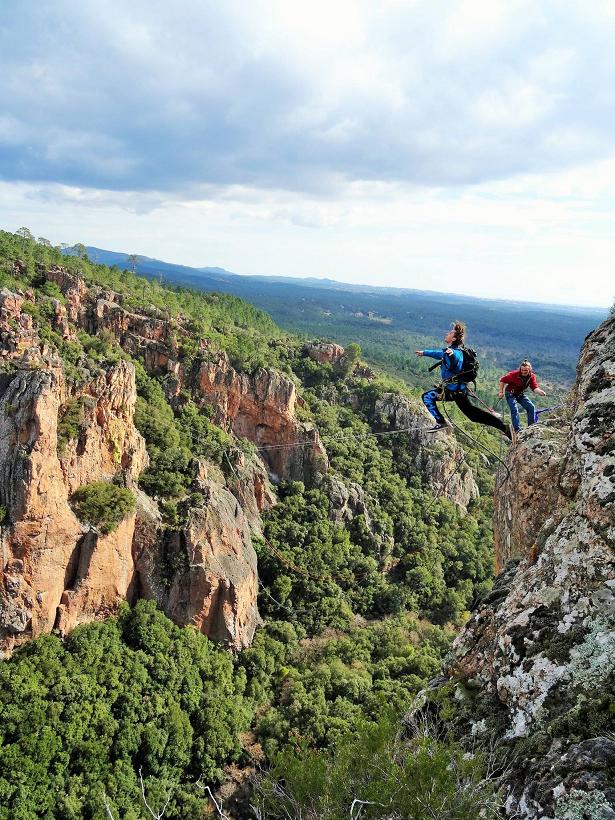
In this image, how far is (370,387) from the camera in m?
64.4

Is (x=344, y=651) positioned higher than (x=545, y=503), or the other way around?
(x=545, y=503)

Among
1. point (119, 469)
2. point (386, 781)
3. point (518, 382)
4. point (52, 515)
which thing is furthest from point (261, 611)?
point (386, 781)

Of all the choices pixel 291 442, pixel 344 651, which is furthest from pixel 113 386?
pixel 344 651

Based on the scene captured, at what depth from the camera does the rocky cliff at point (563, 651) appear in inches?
151

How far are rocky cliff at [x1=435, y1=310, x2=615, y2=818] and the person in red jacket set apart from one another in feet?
12.9

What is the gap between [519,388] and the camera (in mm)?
11047

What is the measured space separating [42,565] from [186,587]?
973 centimetres

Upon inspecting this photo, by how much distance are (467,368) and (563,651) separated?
23.8 ft

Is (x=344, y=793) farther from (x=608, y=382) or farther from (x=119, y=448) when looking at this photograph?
(x=119, y=448)

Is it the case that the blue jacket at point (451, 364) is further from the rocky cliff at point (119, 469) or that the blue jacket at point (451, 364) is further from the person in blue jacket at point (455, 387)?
the rocky cliff at point (119, 469)

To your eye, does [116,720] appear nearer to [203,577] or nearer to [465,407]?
[203,577]

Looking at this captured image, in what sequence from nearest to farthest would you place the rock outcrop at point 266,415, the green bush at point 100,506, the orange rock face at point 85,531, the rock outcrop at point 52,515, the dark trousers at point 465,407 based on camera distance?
the dark trousers at point 465,407 → the rock outcrop at point 52,515 → the orange rock face at point 85,531 → the green bush at point 100,506 → the rock outcrop at point 266,415

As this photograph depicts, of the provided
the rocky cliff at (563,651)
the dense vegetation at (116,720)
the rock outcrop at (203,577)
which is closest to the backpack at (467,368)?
the rocky cliff at (563,651)

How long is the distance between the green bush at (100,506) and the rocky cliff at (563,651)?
29443 mm
